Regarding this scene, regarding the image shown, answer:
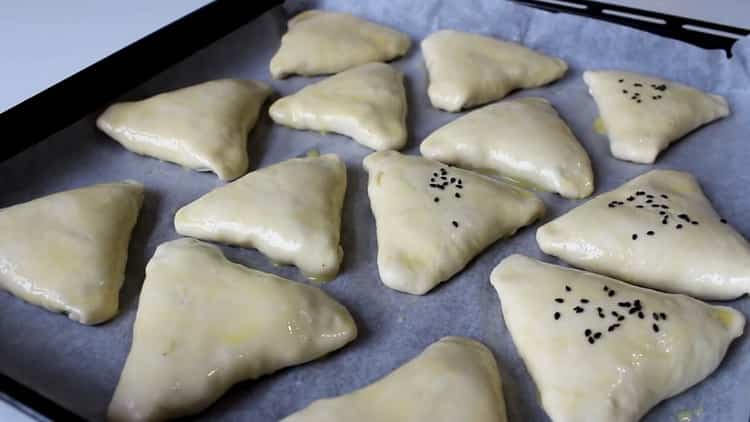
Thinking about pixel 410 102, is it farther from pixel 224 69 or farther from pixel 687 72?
pixel 687 72

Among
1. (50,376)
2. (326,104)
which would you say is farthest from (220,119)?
(50,376)

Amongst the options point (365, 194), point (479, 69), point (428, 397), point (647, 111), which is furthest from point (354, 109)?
point (428, 397)

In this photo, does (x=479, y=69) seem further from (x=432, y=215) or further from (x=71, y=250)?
(x=71, y=250)

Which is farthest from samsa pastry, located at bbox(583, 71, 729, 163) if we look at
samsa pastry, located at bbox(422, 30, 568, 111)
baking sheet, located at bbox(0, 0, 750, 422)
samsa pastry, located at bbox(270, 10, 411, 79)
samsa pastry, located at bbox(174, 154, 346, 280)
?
samsa pastry, located at bbox(174, 154, 346, 280)

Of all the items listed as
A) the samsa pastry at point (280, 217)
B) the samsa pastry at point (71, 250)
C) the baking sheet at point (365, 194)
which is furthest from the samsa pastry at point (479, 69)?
the samsa pastry at point (71, 250)

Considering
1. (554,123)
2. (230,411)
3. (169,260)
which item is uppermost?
(554,123)

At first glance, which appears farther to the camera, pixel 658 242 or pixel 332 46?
pixel 332 46
